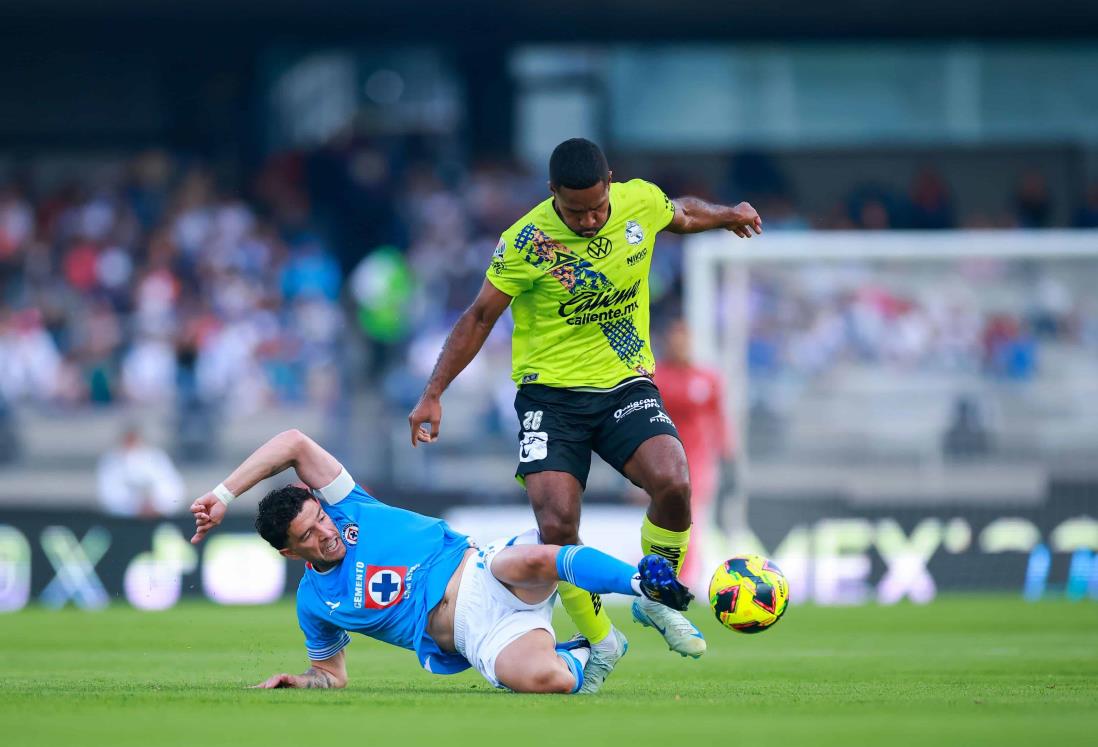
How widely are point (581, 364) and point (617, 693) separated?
1588 mm

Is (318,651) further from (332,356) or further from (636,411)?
(332,356)

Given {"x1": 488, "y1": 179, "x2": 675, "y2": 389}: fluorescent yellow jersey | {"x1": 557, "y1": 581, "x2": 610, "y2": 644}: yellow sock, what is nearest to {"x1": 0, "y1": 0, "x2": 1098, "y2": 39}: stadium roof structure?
{"x1": 488, "y1": 179, "x2": 675, "y2": 389}: fluorescent yellow jersey

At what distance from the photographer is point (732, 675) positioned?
827 centimetres

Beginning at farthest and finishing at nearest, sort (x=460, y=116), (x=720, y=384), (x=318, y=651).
→ (x=460, y=116) → (x=720, y=384) → (x=318, y=651)

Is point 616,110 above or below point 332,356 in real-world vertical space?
above

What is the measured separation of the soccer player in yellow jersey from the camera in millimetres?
7402

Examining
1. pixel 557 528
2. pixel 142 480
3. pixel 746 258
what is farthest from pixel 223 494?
pixel 142 480

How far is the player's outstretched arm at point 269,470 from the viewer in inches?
265

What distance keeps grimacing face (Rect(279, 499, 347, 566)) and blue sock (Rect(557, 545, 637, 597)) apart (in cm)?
108

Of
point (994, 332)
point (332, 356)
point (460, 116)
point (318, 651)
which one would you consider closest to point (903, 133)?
point (460, 116)

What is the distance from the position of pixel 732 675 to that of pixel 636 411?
1.65m

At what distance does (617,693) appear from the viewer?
7.15 meters

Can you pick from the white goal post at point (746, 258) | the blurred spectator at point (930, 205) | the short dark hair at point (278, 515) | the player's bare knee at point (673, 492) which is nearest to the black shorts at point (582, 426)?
the player's bare knee at point (673, 492)

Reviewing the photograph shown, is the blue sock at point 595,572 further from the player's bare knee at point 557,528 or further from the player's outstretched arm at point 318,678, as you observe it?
the player's outstretched arm at point 318,678
